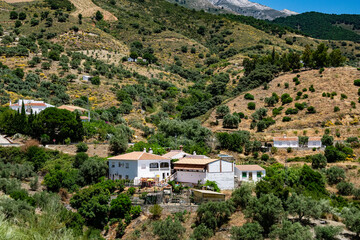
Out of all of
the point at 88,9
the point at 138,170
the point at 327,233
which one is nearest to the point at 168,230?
the point at 138,170

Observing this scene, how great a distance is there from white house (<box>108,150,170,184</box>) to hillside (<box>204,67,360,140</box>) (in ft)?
63.2

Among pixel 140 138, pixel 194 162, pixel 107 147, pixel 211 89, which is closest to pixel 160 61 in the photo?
pixel 211 89

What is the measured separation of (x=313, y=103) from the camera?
57156mm

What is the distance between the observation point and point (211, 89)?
252 feet

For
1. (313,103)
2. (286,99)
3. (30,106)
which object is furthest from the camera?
(286,99)

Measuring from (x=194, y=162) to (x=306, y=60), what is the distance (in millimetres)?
44622

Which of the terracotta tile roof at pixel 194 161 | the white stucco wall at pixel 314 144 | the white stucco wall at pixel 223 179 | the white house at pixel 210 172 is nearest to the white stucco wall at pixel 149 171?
the terracotta tile roof at pixel 194 161

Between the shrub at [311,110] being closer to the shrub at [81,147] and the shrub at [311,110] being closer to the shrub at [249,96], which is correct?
the shrub at [249,96]

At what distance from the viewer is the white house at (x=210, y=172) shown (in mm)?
34188

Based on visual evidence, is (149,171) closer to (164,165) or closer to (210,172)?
(164,165)

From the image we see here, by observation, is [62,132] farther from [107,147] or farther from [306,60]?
[306,60]

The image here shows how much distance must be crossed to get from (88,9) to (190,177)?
91931 mm

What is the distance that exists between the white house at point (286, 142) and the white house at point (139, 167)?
16964mm

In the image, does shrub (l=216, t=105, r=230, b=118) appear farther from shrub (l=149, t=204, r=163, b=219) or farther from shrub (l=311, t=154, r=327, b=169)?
shrub (l=149, t=204, r=163, b=219)
